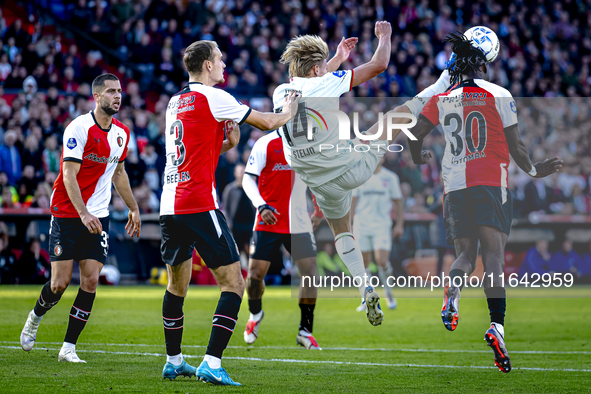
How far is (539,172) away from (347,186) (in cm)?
156

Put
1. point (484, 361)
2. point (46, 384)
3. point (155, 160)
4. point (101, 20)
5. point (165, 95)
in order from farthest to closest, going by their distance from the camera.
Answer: point (101, 20), point (165, 95), point (155, 160), point (484, 361), point (46, 384)

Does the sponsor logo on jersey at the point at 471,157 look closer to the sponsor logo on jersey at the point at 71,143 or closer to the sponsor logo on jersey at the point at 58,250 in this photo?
the sponsor logo on jersey at the point at 71,143

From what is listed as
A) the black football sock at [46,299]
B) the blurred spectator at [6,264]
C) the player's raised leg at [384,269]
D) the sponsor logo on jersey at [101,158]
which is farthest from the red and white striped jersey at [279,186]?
the blurred spectator at [6,264]

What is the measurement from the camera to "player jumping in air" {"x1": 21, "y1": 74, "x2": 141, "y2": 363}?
6418mm

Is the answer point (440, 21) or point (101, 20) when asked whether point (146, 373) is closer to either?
point (101, 20)

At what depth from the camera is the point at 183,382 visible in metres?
5.29

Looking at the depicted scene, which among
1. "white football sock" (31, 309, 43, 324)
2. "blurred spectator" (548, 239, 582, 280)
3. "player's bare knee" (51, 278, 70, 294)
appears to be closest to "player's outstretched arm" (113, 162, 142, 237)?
"player's bare knee" (51, 278, 70, 294)

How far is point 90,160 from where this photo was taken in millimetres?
6539

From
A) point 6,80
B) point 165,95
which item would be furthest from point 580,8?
point 6,80

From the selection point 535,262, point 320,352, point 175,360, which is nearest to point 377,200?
point 535,262

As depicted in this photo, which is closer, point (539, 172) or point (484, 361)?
point (539, 172)

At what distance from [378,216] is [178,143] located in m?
7.26

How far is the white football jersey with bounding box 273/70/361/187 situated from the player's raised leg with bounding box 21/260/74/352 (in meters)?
2.36

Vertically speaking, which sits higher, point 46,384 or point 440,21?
point 440,21
